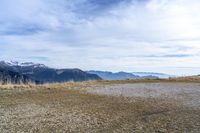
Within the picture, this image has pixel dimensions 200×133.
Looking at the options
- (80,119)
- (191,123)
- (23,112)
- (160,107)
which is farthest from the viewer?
(160,107)

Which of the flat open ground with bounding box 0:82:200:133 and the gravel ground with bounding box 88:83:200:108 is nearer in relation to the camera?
the flat open ground with bounding box 0:82:200:133

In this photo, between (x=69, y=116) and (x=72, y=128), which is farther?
(x=69, y=116)

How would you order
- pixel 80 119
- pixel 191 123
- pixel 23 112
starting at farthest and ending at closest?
pixel 23 112 < pixel 80 119 < pixel 191 123

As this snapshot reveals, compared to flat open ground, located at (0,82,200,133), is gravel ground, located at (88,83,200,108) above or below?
above

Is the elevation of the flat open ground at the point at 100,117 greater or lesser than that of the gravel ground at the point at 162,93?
lesser

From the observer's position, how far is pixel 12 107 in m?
17.8

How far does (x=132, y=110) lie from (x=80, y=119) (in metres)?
3.37

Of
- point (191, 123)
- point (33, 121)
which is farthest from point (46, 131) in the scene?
point (191, 123)

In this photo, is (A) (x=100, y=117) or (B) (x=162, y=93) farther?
(B) (x=162, y=93)

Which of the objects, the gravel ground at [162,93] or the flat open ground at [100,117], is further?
the gravel ground at [162,93]

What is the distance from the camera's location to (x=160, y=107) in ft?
56.7

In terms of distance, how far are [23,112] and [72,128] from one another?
4.62 metres

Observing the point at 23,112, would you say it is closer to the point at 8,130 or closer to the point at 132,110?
the point at 8,130

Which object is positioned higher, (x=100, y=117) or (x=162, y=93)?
(x=162, y=93)
